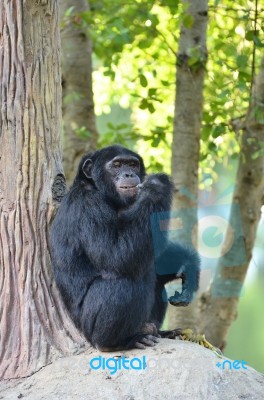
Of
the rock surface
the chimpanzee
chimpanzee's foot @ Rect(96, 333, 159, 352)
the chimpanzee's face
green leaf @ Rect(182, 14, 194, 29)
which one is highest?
green leaf @ Rect(182, 14, 194, 29)

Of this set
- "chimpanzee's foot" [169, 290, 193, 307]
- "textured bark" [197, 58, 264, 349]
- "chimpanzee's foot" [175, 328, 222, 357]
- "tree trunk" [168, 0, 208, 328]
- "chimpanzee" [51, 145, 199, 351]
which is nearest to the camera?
"chimpanzee" [51, 145, 199, 351]

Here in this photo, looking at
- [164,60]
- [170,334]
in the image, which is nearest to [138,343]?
[170,334]

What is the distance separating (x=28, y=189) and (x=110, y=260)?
3.35 ft

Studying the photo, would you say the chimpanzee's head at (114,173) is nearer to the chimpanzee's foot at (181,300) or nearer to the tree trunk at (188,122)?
the chimpanzee's foot at (181,300)

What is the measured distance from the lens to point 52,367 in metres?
5.61

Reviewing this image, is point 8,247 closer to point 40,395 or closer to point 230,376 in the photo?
point 40,395

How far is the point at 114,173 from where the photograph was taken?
6.33 m

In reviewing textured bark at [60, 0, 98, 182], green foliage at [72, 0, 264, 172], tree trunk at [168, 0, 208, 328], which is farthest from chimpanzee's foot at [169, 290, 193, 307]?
textured bark at [60, 0, 98, 182]

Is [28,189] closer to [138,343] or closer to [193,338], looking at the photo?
[138,343]

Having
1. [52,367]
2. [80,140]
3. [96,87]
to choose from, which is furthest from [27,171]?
[96,87]

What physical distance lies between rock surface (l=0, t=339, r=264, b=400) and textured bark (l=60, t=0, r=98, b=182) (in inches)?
168

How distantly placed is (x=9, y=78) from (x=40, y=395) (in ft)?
8.94

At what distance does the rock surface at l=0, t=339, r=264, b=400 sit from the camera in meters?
5.14

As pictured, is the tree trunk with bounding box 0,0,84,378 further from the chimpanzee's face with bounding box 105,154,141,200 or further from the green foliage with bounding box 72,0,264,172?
the green foliage with bounding box 72,0,264,172
